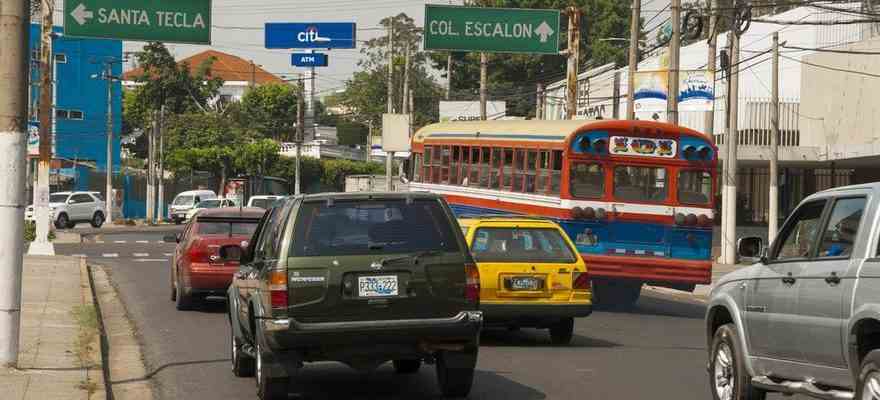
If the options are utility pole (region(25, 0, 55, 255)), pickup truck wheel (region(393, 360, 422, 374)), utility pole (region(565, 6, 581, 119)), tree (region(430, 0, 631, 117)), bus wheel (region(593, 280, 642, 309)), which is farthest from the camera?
tree (region(430, 0, 631, 117))

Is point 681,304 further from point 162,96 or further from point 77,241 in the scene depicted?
point 162,96

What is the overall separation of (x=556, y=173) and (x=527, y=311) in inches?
305

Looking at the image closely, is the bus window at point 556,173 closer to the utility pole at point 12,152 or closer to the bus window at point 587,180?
the bus window at point 587,180

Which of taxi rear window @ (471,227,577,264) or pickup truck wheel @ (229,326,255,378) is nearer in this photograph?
pickup truck wheel @ (229,326,255,378)

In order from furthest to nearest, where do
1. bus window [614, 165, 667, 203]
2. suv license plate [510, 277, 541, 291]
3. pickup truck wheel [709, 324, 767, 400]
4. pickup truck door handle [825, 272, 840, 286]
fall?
bus window [614, 165, 667, 203]
suv license plate [510, 277, 541, 291]
pickup truck wheel [709, 324, 767, 400]
pickup truck door handle [825, 272, 840, 286]

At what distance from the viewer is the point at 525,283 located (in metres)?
17.9

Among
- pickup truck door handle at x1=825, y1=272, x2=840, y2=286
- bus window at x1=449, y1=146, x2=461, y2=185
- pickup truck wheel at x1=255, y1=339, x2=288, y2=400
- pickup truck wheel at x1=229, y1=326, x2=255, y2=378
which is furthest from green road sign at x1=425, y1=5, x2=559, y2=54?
pickup truck door handle at x1=825, y1=272, x2=840, y2=286

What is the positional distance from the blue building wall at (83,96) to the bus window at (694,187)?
227 ft

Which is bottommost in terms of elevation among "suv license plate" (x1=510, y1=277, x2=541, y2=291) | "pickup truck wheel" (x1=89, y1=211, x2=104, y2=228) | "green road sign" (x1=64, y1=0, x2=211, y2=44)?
A: "pickup truck wheel" (x1=89, y1=211, x2=104, y2=228)

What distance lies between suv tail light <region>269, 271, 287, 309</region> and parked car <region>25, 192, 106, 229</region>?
54940 mm

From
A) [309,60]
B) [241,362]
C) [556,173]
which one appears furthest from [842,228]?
[309,60]

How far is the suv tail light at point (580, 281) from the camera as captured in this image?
17938mm

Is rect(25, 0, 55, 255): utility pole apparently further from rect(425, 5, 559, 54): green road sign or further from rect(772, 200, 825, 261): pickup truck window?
rect(772, 200, 825, 261): pickup truck window

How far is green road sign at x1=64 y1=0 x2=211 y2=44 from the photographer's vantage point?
3709cm
